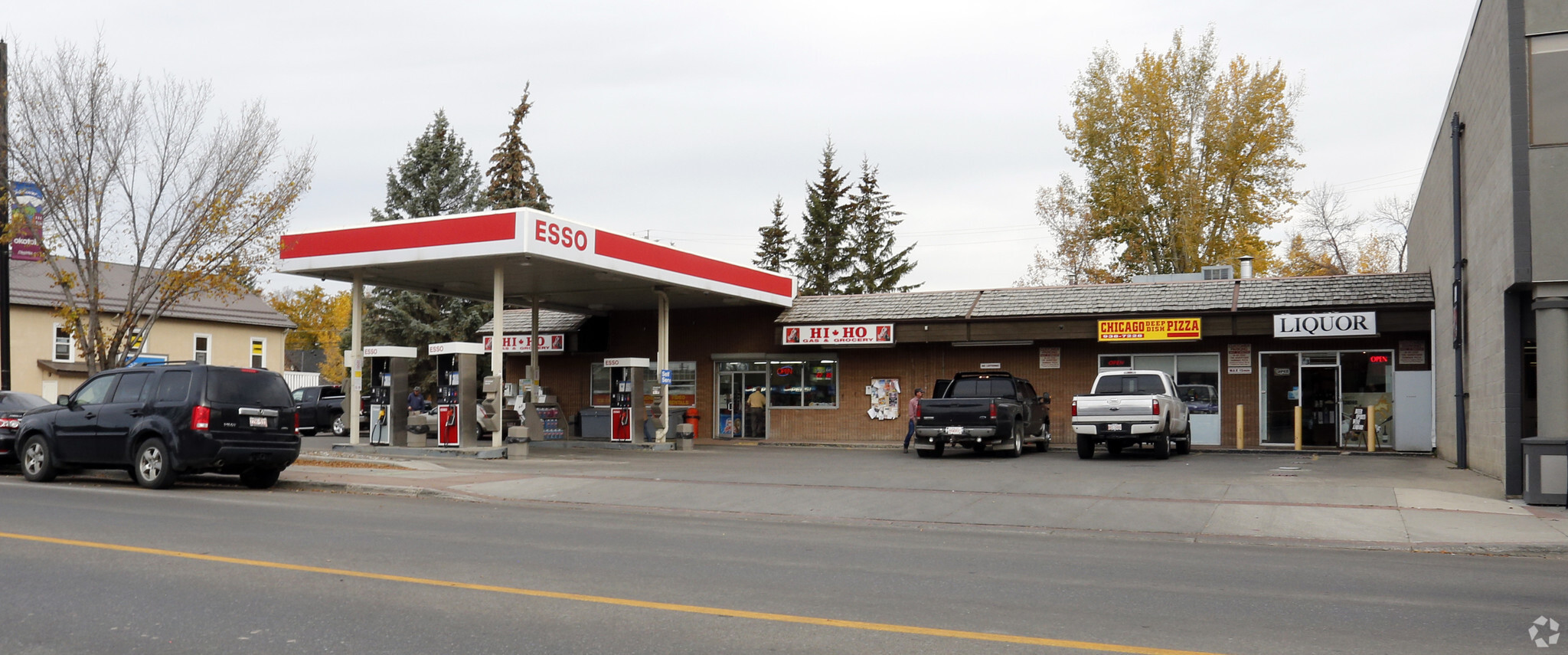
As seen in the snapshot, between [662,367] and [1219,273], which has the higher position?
[1219,273]

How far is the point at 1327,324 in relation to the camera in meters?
25.4

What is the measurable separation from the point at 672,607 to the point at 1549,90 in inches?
571

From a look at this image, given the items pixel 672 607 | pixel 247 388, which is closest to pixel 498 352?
pixel 247 388

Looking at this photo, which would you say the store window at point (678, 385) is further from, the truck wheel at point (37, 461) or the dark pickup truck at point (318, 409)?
the truck wheel at point (37, 461)

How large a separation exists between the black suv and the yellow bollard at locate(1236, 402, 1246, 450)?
2037 cm

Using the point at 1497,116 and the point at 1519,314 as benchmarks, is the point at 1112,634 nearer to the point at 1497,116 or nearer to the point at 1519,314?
the point at 1519,314

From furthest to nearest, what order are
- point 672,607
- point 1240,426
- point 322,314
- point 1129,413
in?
point 322,314 < point 1240,426 < point 1129,413 < point 672,607

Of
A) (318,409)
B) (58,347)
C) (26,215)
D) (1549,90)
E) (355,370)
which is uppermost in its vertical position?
(1549,90)

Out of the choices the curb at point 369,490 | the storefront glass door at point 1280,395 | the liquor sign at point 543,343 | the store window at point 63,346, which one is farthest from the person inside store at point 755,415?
the store window at point 63,346

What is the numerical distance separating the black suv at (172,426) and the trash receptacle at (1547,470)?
55.0ft

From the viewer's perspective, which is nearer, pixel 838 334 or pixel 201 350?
pixel 838 334

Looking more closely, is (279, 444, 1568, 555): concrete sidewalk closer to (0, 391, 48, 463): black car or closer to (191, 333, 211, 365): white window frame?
(0, 391, 48, 463): black car

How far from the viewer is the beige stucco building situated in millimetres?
39031

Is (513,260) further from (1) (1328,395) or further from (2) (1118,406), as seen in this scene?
(1) (1328,395)
